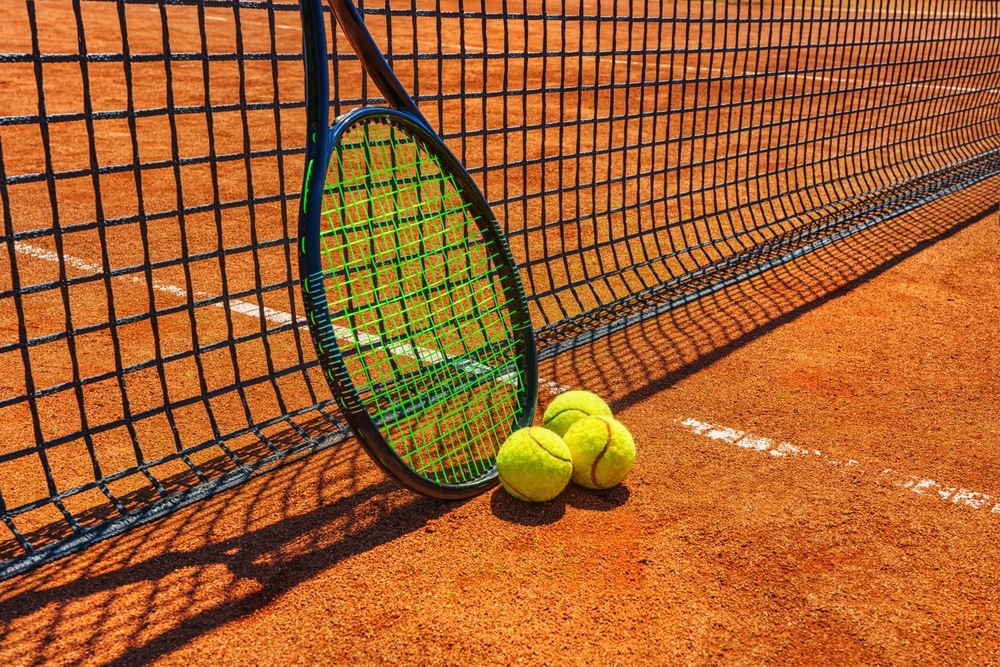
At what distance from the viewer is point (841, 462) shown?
3.31 m

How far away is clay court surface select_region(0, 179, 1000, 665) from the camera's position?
7.80 ft

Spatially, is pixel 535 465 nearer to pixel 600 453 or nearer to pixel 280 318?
pixel 600 453

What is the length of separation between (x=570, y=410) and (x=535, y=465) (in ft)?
1.24

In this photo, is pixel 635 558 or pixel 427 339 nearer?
pixel 635 558

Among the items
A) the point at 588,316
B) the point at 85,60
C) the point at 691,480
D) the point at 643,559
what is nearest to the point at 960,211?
the point at 588,316

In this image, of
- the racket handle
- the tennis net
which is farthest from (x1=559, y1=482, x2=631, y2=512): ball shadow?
the racket handle

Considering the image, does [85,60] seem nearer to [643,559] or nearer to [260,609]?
[260,609]

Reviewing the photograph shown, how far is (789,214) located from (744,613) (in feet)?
14.6

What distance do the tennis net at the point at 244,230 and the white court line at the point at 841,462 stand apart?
0.94 m

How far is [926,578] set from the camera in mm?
2666

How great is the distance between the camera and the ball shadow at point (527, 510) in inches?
115

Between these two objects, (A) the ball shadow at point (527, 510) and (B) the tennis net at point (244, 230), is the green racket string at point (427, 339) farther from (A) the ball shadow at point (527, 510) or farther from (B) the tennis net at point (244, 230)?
(B) the tennis net at point (244, 230)

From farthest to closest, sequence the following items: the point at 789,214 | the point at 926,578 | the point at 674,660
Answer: the point at 789,214, the point at 926,578, the point at 674,660

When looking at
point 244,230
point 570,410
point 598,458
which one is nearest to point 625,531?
point 598,458
